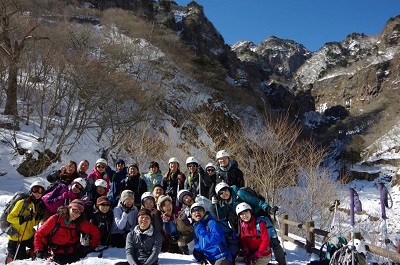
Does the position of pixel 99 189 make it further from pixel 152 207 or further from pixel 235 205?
pixel 235 205

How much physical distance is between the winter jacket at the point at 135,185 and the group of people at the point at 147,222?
1.40ft

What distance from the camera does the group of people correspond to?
511 centimetres

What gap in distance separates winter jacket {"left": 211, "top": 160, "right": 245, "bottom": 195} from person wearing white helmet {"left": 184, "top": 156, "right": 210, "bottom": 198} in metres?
0.23

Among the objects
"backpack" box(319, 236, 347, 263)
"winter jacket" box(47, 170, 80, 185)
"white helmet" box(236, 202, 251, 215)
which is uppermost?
"winter jacket" box(47, 170, 80, 185)

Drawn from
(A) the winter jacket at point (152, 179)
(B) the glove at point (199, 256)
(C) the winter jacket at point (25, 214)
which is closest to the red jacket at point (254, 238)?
(B) the glove at point (199, 256)

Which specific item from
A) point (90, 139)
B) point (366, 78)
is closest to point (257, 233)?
point (90, 139)

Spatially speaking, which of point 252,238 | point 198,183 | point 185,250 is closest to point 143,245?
point 185,250

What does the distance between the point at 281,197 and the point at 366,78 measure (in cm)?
7958

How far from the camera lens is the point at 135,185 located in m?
7.23

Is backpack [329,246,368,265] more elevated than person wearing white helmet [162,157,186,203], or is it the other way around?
person wearing white helmet [162,157,186,203]

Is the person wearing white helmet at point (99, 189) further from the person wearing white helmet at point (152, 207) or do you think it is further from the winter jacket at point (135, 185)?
the person wearing white helmet at point (152, 207)

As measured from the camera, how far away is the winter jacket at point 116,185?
706 cm

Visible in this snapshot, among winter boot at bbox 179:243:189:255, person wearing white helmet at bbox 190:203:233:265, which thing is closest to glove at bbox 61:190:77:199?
winter boot at bbox 179:243:189:255

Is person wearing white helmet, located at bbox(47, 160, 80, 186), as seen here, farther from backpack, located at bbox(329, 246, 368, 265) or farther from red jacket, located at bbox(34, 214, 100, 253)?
backpack, located at bbox(329, 246, 368, 265)
